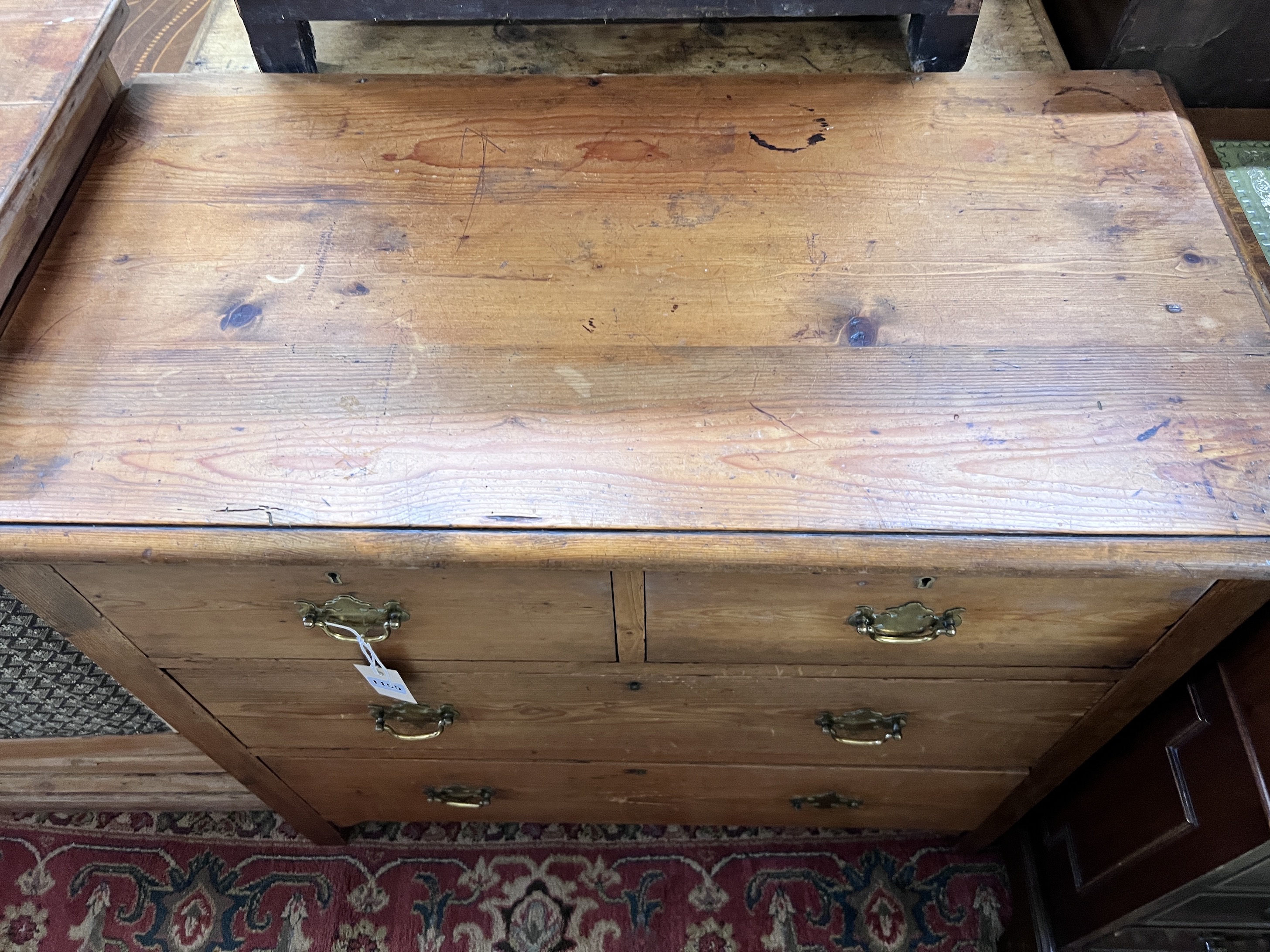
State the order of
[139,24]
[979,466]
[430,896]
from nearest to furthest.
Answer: [979,466]
[139,24]
[430,896]

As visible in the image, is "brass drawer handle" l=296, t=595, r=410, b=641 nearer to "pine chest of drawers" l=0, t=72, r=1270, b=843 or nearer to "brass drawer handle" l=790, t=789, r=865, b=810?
"pine chest of drawers" l=0, t=72, r=1270, b=843

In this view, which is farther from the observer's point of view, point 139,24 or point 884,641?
point 139,24

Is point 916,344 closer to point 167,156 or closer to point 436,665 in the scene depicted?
point 436,665

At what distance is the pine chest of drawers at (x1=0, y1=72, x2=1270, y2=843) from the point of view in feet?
2.03

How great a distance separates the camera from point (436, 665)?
0.82 meters

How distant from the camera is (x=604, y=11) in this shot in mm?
832

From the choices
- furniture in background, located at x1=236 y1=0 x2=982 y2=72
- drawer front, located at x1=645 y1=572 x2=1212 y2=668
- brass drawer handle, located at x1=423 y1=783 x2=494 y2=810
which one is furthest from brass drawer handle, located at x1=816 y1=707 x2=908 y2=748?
furniture in background, located at x1=236 y1=0 x2=982 y2=72

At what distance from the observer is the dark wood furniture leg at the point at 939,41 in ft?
2.76

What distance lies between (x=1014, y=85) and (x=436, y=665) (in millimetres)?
797

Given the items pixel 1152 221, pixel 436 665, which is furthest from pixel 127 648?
pixel 1152 221

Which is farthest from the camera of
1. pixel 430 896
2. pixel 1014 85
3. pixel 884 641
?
pixel 430 896

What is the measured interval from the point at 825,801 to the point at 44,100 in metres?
1.10

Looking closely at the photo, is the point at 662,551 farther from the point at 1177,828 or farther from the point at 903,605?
the point at 1177,828

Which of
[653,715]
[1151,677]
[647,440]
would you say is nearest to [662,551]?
[647,440]
